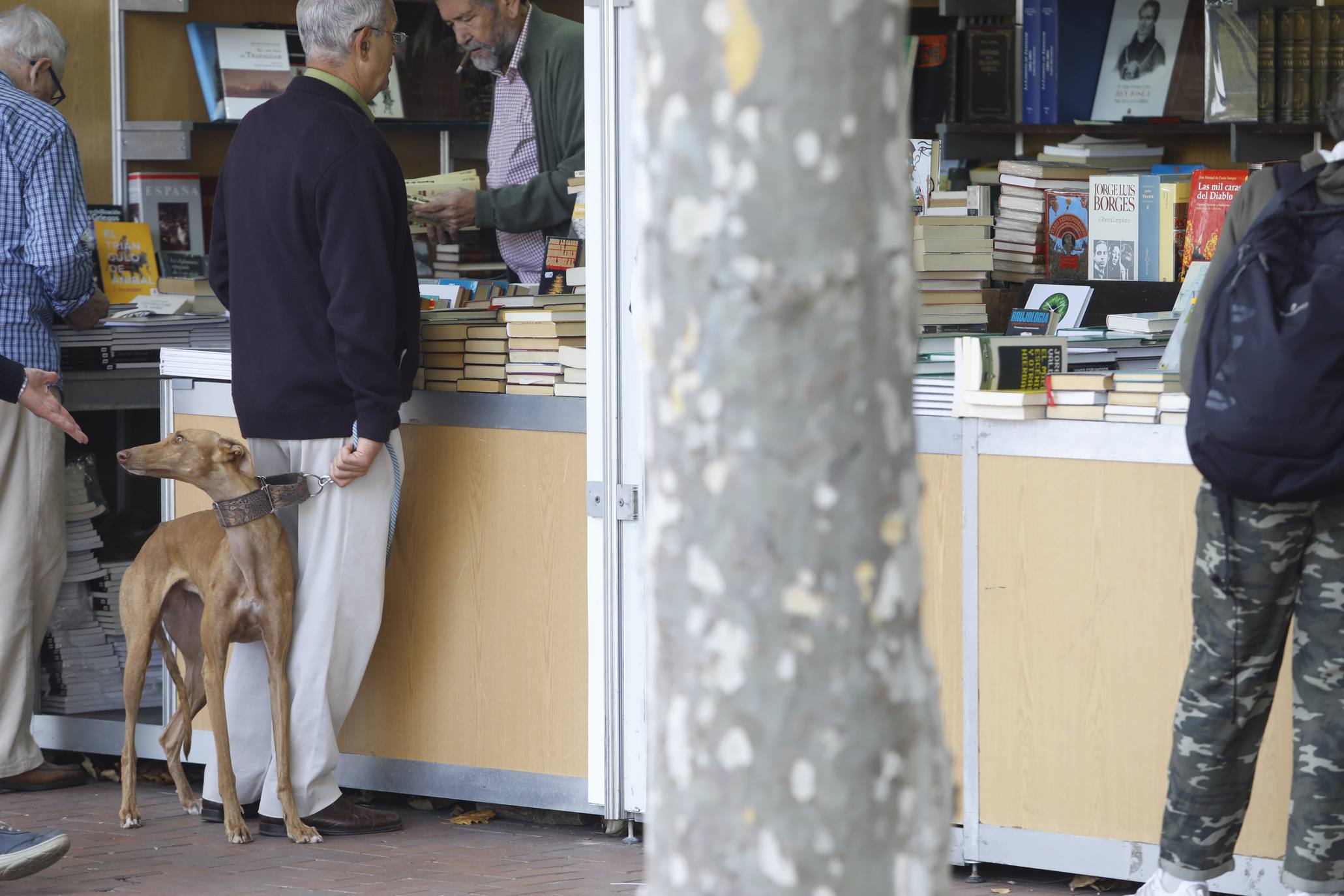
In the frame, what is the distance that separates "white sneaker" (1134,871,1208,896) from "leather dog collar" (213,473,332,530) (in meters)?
2.05

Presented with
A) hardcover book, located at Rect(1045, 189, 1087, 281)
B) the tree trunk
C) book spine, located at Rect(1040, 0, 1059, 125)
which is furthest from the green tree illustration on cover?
the tree trunk

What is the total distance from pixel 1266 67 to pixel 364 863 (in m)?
3.76

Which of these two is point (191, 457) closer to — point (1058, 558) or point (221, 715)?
point (221, 715)

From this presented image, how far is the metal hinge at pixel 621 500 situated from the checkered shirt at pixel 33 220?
1698 mm

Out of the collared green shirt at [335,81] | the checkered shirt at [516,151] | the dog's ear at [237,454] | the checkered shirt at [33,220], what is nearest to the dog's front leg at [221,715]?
the dog's ear at [237,454]

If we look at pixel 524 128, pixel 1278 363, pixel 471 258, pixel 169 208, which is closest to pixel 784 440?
pixel 1278 363

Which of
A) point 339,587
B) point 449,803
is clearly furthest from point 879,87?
point 449,803

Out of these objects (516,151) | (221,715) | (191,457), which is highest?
(516,151)

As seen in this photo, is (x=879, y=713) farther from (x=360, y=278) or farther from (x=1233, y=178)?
(x=1233, y=178)

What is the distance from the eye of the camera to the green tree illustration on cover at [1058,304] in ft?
15.1

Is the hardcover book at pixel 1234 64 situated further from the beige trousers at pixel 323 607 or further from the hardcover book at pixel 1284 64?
the beige trousers at pixel 323 607

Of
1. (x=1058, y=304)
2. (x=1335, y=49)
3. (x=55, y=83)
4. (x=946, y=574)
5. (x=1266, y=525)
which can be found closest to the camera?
(x=1266, y=525)

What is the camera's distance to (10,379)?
3.99 m

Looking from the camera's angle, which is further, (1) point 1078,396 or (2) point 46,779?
(2) point 46,779
